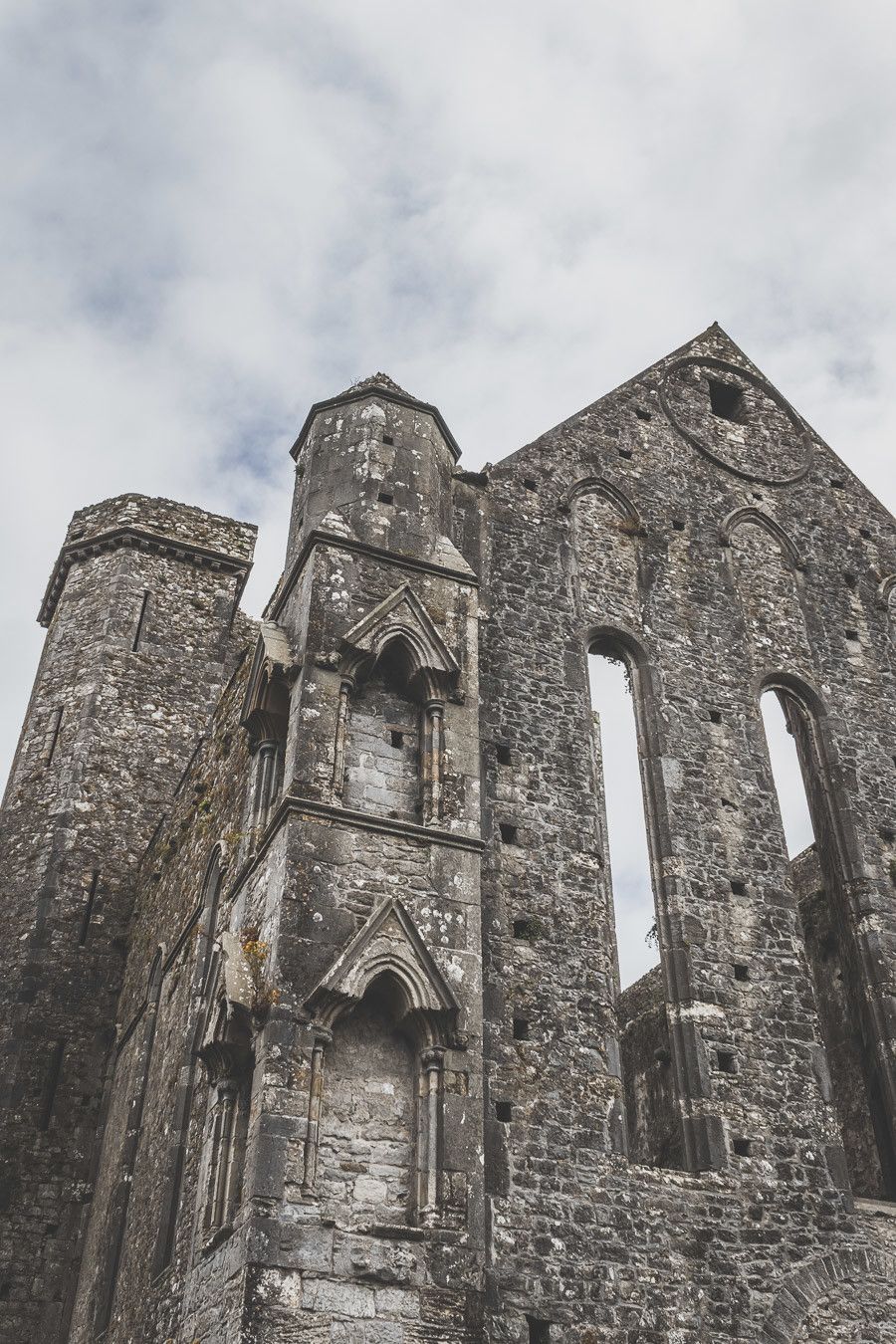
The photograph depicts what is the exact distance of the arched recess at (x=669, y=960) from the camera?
31.5ft

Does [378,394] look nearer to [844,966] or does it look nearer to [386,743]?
[386,743]

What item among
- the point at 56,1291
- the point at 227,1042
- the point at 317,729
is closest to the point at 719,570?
the point at 317,729

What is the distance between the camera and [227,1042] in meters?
8.20

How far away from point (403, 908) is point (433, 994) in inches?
23.7

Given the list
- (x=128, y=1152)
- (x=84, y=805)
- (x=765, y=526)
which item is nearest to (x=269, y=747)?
(x=128, y=1152)

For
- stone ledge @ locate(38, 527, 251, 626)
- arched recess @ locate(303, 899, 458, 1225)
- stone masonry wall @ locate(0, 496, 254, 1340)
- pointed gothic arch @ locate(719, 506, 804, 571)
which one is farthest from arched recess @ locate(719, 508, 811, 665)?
stone ledge @ locate(38, 527, 251, 626)

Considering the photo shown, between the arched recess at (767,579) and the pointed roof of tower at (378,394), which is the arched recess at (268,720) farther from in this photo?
the arched recess at (767,579)

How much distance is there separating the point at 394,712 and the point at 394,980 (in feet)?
7.22

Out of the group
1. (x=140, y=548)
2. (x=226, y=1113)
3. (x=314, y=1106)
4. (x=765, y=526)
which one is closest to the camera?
(x=314, y=1106)

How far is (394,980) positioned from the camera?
8.23 metres

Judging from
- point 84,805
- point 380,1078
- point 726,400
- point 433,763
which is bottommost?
point 380,1078

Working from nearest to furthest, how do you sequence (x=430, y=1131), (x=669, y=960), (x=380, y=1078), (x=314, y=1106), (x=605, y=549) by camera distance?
(x=314, y=1106)
(x=430, y=1131)
(x=380, y=1078)
(x=669, y=960)
(x=605, y=549)

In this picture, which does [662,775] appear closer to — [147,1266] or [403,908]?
[403,908]

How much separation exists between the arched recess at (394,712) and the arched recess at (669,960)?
2207 millimetres
